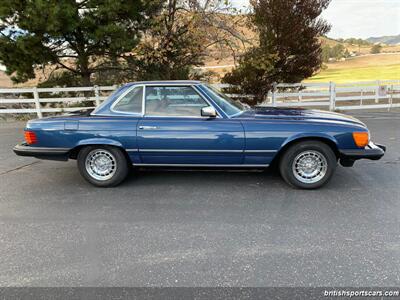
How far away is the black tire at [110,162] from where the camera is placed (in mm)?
4234

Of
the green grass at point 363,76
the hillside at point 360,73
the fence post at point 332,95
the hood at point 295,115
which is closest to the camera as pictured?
the hood at point 295,115

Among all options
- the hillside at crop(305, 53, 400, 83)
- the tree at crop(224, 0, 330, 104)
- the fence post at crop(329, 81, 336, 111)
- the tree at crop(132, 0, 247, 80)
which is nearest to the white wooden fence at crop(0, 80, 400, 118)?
the fence post at crop(329, 81, 336, 111)

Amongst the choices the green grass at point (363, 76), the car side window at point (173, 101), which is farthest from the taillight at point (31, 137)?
the green grass at point (363, 76)

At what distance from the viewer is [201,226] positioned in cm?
322

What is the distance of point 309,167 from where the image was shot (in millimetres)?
4078

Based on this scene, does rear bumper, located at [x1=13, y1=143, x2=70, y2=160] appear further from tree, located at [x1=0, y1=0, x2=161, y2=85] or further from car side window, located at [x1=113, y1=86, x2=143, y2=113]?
tree, located at [x1=0, y1=0, x2=161, y2=85]

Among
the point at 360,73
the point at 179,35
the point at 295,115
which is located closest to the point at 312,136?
the point at 295,115

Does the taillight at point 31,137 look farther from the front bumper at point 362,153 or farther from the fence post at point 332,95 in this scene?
the fence post at point 332,95

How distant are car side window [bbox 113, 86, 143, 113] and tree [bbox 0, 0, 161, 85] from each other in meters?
6.25

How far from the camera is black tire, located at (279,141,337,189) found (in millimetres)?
3955

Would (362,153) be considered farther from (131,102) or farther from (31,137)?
(31,137)

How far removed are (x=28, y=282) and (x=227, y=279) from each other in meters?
1.64

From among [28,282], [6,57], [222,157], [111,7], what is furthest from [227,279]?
[6,57]

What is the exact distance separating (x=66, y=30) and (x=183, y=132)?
7.72 metres
